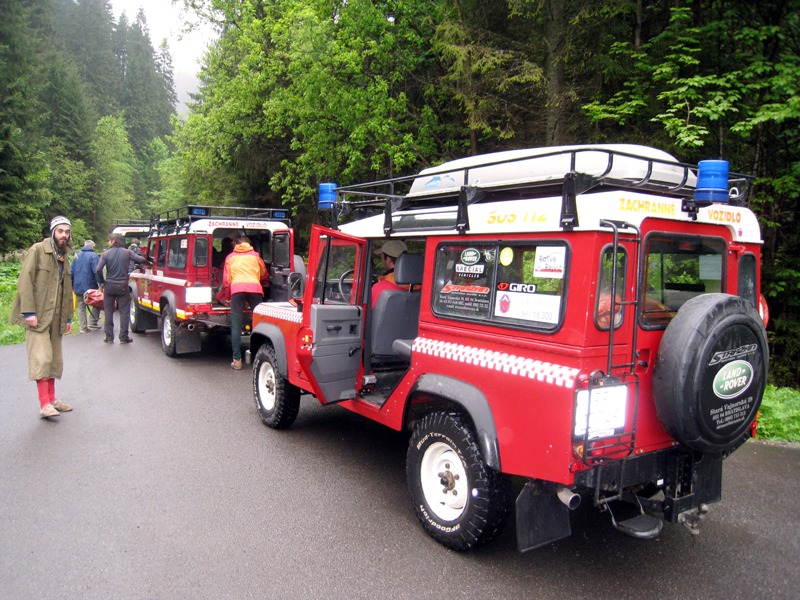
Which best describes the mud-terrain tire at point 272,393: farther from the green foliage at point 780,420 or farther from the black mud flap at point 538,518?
the green foliage at point 780,420

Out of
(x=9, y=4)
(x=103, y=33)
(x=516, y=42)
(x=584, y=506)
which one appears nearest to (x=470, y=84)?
(x=516, y=42)

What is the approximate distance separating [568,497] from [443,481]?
0.95m

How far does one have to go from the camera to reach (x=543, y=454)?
3086mm

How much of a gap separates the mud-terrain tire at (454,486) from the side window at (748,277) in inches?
81.7

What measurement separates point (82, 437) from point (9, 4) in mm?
31246

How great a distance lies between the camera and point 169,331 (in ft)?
33.0

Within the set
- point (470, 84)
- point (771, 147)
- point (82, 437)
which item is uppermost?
point (470, 84)

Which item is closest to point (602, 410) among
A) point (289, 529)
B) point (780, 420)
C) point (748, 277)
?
point (748, 277)

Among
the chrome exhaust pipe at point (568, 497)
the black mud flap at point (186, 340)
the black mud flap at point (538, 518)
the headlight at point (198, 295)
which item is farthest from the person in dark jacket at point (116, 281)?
the chrome exhaust pipe at point (568, 497)

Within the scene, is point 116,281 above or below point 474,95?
below

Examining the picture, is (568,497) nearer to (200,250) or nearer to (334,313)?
(334,313)

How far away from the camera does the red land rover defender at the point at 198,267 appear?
9406 millimetres

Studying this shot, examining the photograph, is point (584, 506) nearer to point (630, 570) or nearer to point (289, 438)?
point (630, 570)

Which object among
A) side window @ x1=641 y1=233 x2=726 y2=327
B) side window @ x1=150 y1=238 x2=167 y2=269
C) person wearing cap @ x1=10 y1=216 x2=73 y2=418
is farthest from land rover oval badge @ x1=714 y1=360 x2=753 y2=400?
side window @ x1=150 y1=238 x2=167 y2=269
